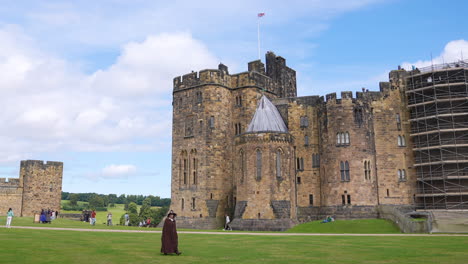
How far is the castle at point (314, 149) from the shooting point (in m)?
45.0

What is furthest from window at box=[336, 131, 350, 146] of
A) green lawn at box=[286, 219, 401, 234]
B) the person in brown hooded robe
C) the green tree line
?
the green tree line

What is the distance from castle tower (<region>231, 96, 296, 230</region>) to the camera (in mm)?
43188

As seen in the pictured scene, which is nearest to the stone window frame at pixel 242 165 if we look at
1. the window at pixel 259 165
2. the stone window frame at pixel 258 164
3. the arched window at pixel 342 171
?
the stone window frame at pixel 258 164

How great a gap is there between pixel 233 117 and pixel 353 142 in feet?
47.8

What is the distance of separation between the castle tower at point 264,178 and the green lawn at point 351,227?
7.36ft

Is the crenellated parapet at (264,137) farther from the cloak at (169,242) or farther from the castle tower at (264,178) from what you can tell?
the cloak at (169,242)

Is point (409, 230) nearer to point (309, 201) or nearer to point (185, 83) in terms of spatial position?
point (309, 201)

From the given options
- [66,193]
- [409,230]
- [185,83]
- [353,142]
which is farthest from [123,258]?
[66,193]

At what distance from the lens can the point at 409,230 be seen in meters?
35.8

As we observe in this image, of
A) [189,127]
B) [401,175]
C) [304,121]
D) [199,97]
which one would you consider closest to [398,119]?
[401,175]

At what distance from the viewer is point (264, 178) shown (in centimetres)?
4428

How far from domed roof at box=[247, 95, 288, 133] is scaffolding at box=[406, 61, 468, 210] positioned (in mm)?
14455

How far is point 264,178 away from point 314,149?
8.62 meters

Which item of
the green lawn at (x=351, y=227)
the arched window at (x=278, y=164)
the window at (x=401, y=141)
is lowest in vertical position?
the green lawn at (x=351, y=227)
